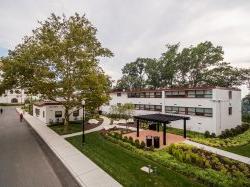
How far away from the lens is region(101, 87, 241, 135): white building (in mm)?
24594

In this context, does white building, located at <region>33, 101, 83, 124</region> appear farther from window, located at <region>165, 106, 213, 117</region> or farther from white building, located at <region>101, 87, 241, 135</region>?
window, located at <region>165, 106, 213, 117</region>

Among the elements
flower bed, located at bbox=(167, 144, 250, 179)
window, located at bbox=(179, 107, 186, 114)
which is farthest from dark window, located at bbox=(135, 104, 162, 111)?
flower bed, located at bbox=(167, 144, 250, 179)

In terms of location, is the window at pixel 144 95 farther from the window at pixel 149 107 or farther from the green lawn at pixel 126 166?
the green lawn at pixel 126 166

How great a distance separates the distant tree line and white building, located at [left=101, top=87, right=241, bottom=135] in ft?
45.0

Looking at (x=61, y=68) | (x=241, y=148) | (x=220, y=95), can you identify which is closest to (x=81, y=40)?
(x=61, y=68)

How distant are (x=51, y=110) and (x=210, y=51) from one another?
36.9m

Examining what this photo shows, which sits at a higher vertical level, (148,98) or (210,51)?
(210,51)

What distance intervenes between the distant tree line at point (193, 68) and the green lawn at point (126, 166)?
33.9 metres

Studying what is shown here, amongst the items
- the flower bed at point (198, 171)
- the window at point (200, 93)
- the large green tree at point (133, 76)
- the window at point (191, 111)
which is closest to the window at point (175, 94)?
the window at point (200, 93)

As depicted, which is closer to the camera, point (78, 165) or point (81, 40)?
point (78, 165)

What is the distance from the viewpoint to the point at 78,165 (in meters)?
13.7

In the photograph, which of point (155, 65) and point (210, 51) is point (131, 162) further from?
point (155, 65)

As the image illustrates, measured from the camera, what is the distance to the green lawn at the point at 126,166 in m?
11.2

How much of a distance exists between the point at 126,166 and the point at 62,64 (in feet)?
50.3
